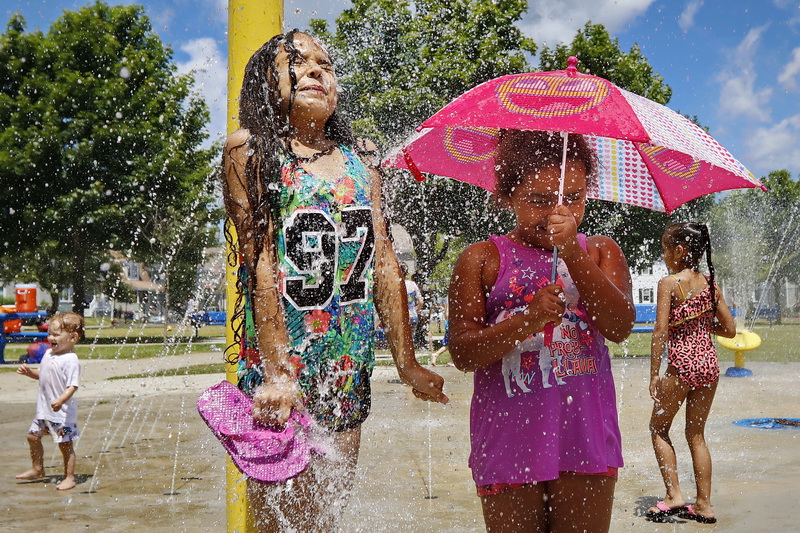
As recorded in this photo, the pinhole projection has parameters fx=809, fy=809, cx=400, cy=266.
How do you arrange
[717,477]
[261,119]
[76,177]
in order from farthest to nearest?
[76,177]
[717,477]
[261,119]

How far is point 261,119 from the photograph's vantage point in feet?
7.61

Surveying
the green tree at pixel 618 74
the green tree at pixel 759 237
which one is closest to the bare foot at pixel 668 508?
the green tree at pixel 618 74

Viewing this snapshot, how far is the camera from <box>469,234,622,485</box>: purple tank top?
7.01ft

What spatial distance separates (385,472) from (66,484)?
6.68 ft

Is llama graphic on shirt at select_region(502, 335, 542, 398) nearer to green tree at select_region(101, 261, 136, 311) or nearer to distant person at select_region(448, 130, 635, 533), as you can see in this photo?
distant person at select_region(448, 130, 635, 533)

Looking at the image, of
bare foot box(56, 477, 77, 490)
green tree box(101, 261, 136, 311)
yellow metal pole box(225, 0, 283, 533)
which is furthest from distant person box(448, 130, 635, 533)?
green tree box(101, 261, 136, 311)

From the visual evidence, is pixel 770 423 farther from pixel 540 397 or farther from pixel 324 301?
pixel 324 301

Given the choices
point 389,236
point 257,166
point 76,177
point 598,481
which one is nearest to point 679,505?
point 598,481

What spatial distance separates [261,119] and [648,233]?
23.3 m

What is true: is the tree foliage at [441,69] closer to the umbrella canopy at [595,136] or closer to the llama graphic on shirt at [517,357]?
the umbrella canopy at [595,136]

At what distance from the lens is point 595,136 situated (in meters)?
2.81

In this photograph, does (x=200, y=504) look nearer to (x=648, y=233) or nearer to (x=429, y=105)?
(x=429, y=105)

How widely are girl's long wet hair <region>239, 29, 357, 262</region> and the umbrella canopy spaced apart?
420mm

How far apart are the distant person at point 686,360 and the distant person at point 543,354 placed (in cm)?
228
